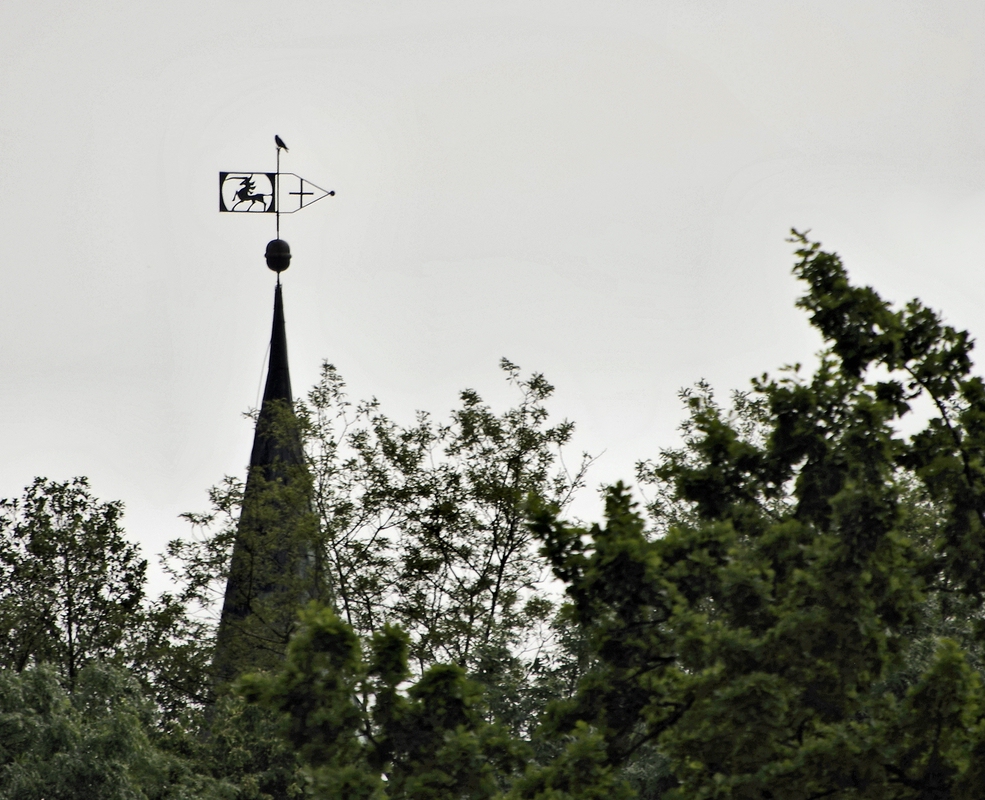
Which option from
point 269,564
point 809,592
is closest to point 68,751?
point 269,564

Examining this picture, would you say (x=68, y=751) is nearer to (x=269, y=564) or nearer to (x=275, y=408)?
(x=269, y=564)

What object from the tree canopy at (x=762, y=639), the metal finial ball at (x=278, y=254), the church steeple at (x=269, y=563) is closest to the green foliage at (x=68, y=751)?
the church steeple at (x=269, y=563)

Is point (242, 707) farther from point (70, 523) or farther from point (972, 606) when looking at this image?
point (972, 606)

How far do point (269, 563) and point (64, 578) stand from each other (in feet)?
20.6

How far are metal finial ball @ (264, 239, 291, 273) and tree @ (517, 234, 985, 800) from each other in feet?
101

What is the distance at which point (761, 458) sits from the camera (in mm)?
14164

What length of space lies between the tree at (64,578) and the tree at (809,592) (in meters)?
20.7

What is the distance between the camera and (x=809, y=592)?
42.6ft

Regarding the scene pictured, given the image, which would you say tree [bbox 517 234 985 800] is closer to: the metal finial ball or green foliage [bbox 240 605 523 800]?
green foliage [bbox 240 605 523 800]

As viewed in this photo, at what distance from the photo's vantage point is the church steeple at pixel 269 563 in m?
28.0

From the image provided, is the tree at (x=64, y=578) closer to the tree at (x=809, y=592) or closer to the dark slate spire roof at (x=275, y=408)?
the dark slate spire roof at (x=275, y=408)

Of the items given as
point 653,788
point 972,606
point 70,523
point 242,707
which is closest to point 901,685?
point 653,788

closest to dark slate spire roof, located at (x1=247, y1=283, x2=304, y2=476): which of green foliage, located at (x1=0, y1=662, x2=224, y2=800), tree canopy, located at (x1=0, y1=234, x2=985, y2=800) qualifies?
green foliage, located at (x1=0, y1=662, x2=224, y2=800)

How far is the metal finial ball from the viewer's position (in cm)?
4425
